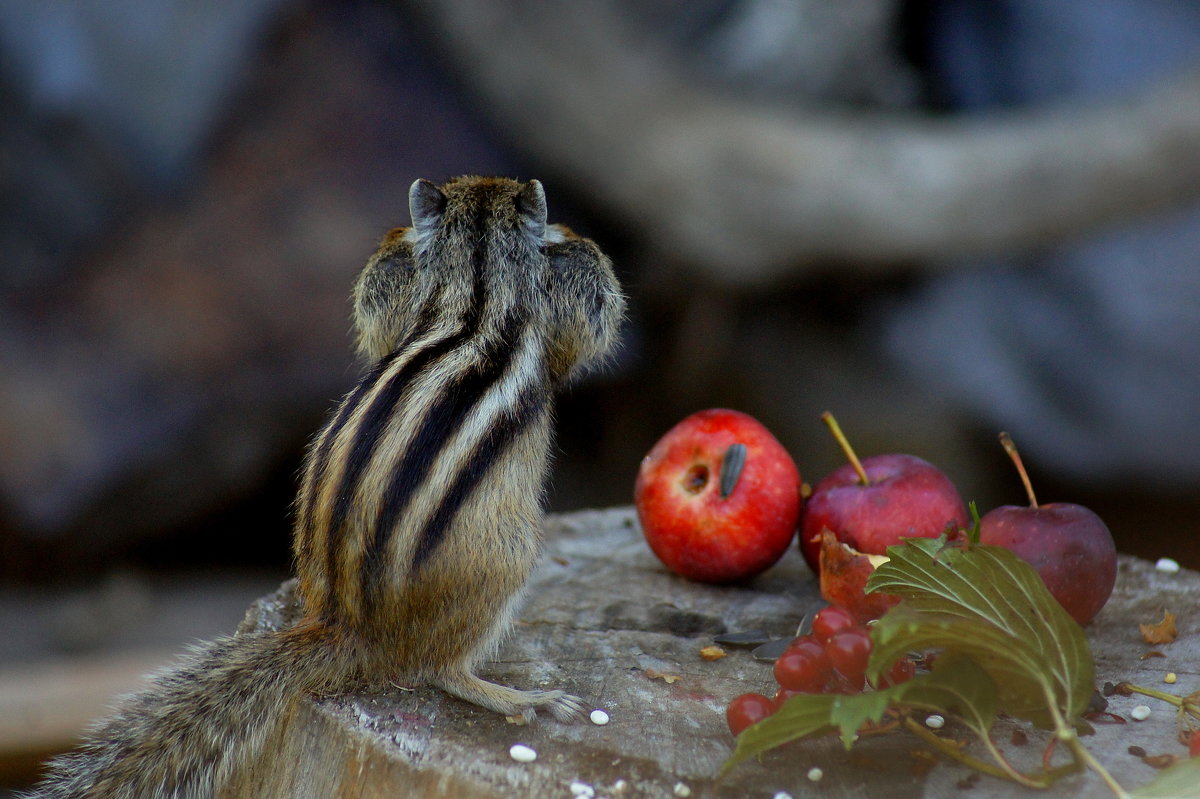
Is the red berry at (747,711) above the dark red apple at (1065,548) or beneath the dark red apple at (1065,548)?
beneath

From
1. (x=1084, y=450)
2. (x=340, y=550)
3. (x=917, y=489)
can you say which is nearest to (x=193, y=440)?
(x=340, y=550)

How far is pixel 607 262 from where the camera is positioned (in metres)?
2.68

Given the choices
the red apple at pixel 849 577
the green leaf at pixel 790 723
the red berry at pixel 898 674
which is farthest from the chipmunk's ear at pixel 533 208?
the green leaf at pixel 790 723

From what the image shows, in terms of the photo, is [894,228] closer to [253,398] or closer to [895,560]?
[253,398]

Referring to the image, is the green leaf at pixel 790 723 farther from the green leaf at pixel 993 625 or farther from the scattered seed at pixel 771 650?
the scattered seed at pixel 771 650

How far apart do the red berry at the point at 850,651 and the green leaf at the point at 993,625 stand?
0.34 feet

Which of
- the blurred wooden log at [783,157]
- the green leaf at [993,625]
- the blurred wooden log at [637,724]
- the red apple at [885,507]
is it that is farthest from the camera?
the blurred wooden log at [783,157]

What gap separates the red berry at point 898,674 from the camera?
1.91m

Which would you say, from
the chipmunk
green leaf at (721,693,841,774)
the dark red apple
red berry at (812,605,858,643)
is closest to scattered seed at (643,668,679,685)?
the chipmunk

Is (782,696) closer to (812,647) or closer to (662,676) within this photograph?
(812,647)

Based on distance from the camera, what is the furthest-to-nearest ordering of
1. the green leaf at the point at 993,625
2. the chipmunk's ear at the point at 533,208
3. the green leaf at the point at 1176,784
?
1. the chipmunk's ear at the point at 533,208
2. the green leaf at the point at 993,625
3. the green leaf at the point at 1176,784

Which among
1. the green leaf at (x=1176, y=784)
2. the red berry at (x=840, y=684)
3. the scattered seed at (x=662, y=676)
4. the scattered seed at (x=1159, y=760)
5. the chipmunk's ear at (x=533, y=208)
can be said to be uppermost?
the chipmunk's ear at (x=533, y=208)

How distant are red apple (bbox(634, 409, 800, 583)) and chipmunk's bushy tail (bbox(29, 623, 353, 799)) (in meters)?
0.90

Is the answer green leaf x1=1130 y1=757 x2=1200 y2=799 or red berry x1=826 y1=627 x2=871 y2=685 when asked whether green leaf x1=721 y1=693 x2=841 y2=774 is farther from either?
green leaf x1=1130 y1=757 x2=1200 y2=799
